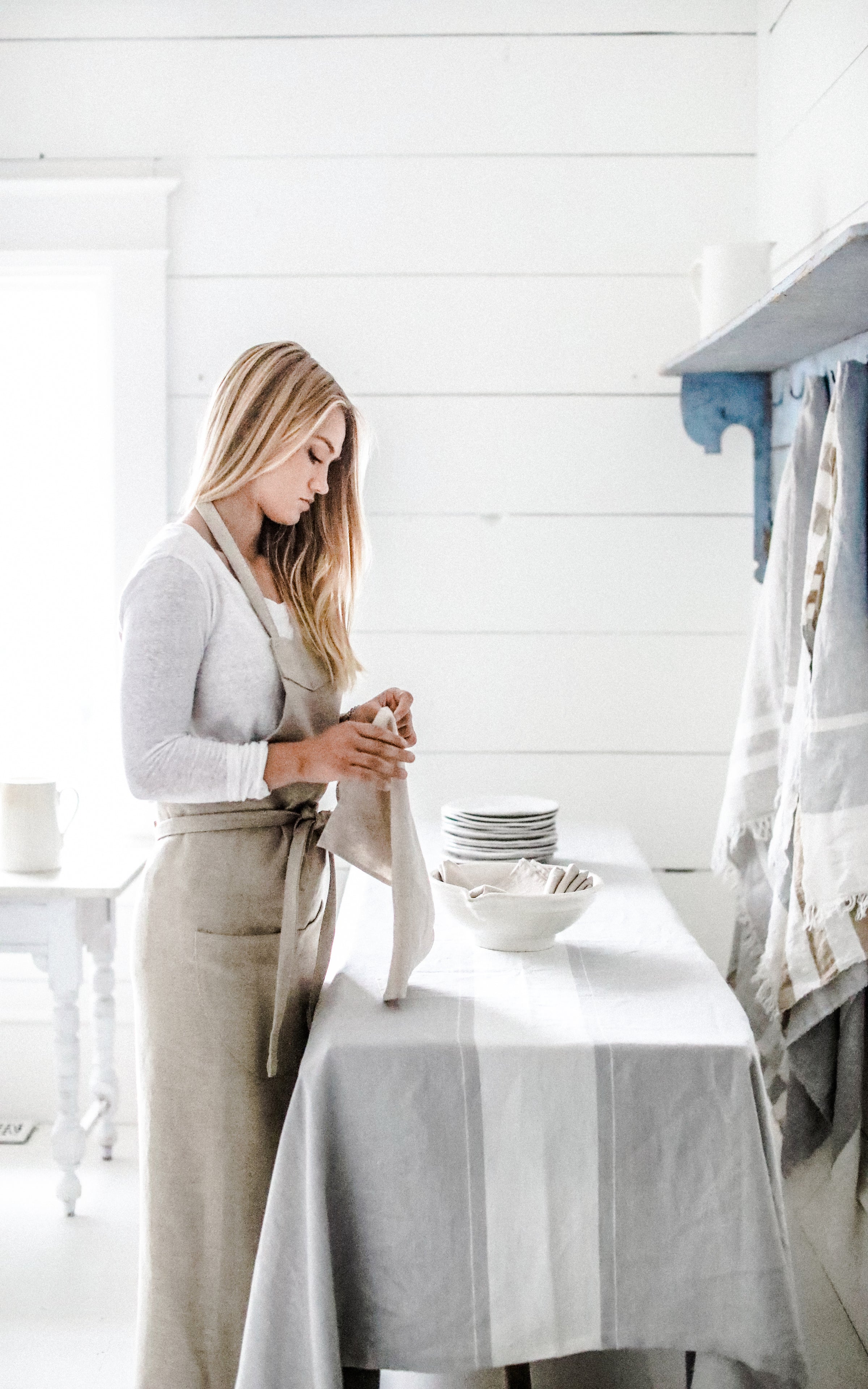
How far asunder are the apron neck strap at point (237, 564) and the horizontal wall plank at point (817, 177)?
3.39 feet

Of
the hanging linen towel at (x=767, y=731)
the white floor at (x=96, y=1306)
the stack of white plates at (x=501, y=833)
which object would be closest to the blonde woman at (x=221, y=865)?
the white floor at (x=96, y=1306)

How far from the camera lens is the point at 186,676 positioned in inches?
54.9

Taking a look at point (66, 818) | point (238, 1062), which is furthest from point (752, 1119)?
point (66, 818)

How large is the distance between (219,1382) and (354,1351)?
300 mm

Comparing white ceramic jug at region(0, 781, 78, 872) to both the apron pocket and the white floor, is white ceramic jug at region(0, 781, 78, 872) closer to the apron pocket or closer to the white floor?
the white floor

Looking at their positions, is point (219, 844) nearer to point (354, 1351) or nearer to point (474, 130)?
point (354, 1351)

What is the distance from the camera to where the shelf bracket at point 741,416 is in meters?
2.31

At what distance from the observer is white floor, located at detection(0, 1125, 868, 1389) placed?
177cm

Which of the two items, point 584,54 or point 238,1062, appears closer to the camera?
point 238,1062

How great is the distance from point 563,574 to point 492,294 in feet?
1.89

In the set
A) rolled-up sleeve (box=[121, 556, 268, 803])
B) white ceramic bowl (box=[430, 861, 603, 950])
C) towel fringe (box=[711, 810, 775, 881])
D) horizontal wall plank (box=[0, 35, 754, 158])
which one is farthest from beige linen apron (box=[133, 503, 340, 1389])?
horizontal wall plank (box=[0, 35, 754, 158])

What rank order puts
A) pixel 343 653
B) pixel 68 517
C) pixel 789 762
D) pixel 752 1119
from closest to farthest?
1. pixel 752 1119
2. pixel 343 653
3. pixel 789 762
4. pixel 68 517

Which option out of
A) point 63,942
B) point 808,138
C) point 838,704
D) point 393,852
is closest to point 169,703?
point 393,852

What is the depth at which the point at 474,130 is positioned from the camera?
7.66 feet
